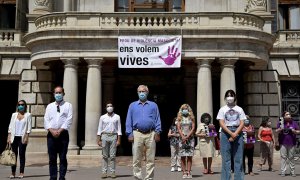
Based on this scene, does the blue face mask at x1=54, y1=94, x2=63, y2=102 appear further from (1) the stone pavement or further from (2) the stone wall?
(2) the stone wall

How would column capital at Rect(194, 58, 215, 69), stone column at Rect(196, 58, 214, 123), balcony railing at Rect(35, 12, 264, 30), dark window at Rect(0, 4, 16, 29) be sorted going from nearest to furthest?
1. stone column at Rect(196, 58, 214, 123)
2. column capital at Rect(194, 58, 215, 69)
3. balcony railing at Rect(35, 12, 264, 30)
4. dark window at Rect(0, 4, 16, 29)

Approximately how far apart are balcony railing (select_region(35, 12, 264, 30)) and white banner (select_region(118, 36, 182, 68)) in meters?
0.65

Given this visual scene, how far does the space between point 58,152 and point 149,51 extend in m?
11.0

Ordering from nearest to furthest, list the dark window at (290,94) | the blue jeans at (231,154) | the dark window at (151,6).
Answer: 1. the blue jeans at (231,154)
2. the dark window at (151,6)
3. the dark window at (290,94)

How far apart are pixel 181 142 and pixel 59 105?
4.79 metres

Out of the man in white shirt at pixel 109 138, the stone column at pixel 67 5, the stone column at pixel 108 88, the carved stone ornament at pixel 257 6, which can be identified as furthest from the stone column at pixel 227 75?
the stone column at pixel 67 5

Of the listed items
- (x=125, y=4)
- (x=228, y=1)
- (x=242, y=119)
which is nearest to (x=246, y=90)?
(x=228, y=1)

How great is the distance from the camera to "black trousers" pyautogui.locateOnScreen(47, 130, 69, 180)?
11742 mm

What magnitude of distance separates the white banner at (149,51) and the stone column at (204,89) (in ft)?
3.61

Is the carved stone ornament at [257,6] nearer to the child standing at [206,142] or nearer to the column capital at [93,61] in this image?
the column capital at [93,61]

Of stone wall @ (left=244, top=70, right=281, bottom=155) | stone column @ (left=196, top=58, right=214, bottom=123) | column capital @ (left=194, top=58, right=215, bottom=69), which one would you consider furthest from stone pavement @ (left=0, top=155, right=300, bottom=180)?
column capital @ (left=194, top=58, right=215, bottom=69)

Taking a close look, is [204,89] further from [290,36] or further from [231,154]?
[231,154]

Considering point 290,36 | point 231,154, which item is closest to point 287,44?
point 290,36

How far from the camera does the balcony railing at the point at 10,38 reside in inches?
1048
